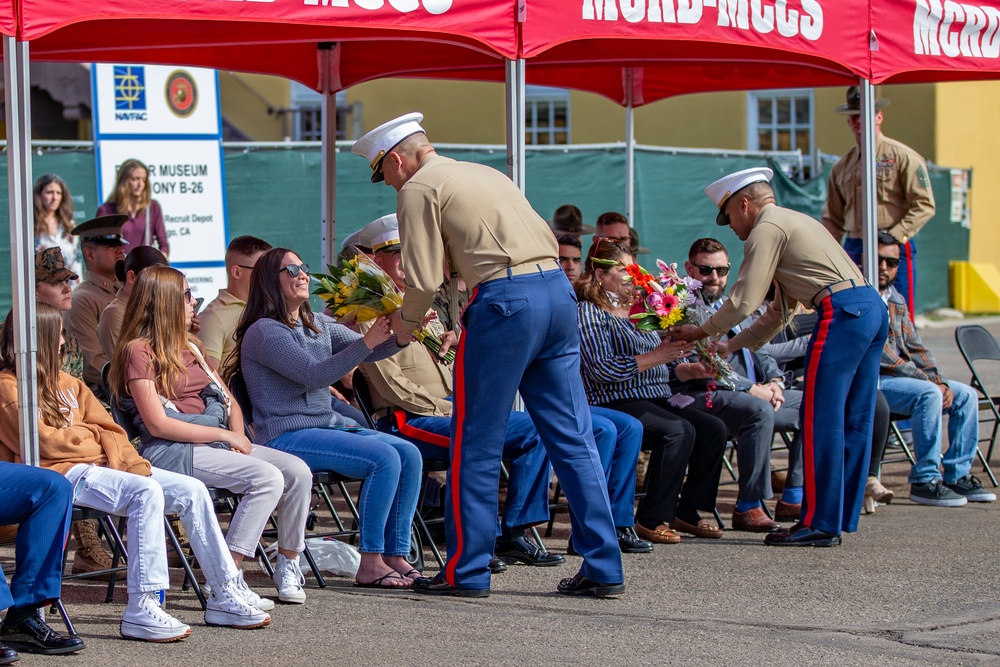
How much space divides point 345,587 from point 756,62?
14.7 ft

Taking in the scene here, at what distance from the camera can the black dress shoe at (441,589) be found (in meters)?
5.36

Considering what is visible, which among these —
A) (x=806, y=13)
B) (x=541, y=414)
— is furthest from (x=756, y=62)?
(x=541, y=414)

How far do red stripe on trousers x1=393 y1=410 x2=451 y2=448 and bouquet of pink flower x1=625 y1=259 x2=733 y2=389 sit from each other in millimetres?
1056

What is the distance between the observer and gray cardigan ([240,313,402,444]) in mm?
5551

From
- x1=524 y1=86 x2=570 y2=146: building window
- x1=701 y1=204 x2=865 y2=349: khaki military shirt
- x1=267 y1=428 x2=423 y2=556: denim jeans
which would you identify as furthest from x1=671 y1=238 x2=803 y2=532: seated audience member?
x1=524 y1=86 x2=570 y2=146: building window

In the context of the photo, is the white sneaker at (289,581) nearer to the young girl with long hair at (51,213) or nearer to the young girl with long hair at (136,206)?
the young girl with long hair at (136,206)

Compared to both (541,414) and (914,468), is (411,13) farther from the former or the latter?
(914,468)

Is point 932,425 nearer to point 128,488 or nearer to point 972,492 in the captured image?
point 972,492

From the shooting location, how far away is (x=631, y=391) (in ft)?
22.2

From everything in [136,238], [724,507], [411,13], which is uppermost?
[411,13]

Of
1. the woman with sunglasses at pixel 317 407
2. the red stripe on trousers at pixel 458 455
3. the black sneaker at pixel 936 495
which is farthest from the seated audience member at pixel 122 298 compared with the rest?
the black sneaker at pixel 936 495

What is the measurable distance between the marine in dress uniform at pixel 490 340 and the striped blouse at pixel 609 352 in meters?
1.15

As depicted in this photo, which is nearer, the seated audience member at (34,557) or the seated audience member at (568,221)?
the seated audience member at (34,557)

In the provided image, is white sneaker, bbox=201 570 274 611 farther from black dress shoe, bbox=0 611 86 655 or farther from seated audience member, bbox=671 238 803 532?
seated audience member, bbox=671 238 803 532
